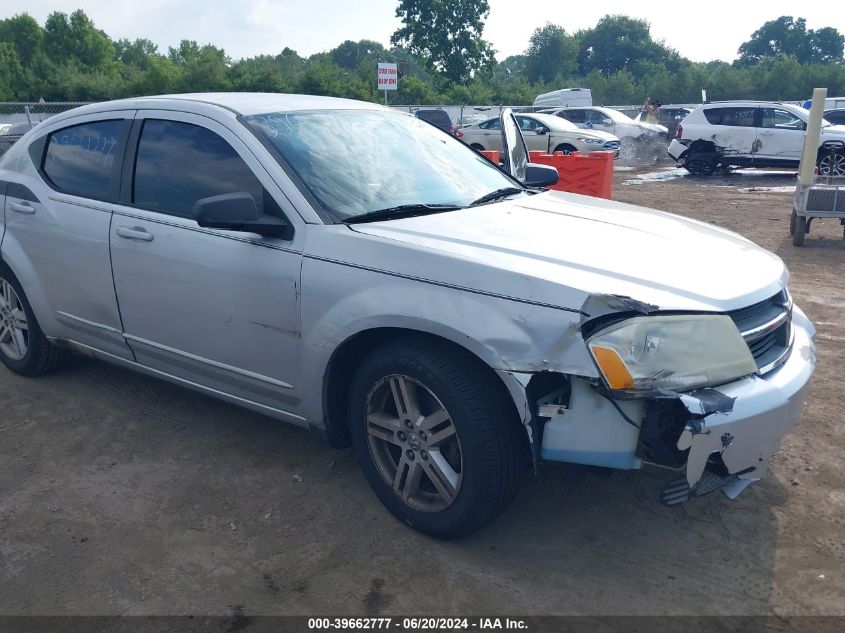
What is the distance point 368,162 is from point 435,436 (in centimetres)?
142

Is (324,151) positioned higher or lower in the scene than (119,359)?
higher

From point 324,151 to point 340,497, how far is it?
5.29 feet

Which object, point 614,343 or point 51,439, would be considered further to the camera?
point 51,439

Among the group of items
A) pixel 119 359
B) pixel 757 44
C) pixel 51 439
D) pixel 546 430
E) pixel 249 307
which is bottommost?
pixel 51 439

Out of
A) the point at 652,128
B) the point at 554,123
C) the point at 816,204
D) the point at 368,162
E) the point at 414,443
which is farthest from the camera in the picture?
the point at 652,128

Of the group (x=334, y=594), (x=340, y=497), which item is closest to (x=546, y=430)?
(x=334, y=594)

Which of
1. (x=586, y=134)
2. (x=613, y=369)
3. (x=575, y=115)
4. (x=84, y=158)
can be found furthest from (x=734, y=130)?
(x=613, y=369)

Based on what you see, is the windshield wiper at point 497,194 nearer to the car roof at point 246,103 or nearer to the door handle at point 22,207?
the car roof at point 246,103

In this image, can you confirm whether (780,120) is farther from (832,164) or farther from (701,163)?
(832,164)

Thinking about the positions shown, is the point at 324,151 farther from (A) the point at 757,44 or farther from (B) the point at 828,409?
(A) the point at 757,44

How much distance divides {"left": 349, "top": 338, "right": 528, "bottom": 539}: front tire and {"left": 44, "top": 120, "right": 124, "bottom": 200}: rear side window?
6.56 ft

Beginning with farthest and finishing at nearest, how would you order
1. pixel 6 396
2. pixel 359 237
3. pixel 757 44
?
pixel 757 44, pixel 6 396, pixel 359 237

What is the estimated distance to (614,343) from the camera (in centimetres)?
254

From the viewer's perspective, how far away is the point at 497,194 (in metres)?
3.95
